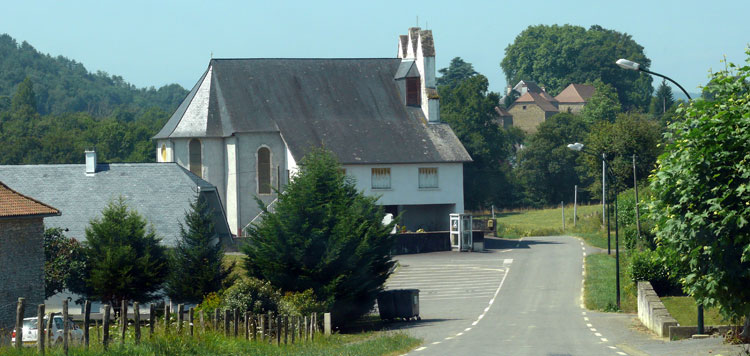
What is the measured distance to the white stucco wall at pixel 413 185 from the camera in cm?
6178

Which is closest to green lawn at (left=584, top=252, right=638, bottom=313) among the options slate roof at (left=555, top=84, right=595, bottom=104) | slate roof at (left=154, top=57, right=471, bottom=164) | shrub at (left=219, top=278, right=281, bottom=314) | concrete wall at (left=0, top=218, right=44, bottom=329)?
slate roof at (left=154, top=57, right=471, bottom=164)

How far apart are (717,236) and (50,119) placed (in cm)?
13148

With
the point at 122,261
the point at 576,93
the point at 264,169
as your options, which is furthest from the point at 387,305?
the point at 576,93

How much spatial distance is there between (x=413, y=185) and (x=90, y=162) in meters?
20.9

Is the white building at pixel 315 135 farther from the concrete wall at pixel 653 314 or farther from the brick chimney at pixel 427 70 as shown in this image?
the concrete wall at pixel 653 314

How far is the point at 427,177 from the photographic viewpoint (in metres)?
62.9

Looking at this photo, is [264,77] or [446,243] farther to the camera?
[264,77]

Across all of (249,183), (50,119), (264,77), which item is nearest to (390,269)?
(249,183)

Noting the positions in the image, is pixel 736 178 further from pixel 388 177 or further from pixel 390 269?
pixel 388 177

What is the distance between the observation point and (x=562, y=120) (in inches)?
4584

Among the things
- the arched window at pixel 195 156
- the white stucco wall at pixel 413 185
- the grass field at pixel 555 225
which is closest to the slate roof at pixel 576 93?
the grass field at pixel 555 225

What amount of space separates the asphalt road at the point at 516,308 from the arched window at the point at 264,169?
11477 millimetres

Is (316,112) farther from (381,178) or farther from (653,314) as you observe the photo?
(653,314)

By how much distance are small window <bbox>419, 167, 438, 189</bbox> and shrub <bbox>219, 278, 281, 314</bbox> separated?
3232 centimetres
